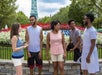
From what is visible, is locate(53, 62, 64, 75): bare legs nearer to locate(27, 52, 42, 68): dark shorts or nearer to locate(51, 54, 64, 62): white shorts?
locate(51, 54, 64, 62): white shorts

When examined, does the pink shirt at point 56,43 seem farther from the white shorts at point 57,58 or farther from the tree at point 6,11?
the tree at point 6,11

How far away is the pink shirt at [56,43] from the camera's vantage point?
35.4 feet

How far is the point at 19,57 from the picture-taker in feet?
32.2

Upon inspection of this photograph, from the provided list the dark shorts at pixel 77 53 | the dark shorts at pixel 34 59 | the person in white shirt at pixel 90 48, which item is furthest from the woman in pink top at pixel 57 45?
the person in white shirt at pixel 90 48

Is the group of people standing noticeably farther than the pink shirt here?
No

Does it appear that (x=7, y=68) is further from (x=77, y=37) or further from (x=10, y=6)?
(x=10, y=6)

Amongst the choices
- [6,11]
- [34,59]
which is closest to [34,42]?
[34,59]

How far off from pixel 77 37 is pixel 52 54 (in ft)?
3.89

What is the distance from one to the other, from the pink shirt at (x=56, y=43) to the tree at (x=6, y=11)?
39.2 meters

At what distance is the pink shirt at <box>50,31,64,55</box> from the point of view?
10.8 meters

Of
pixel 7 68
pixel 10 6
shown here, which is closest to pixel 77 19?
pixel 10 6

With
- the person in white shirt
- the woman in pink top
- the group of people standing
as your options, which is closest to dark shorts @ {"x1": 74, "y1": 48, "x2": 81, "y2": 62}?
the group of people standing

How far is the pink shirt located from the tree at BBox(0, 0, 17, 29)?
39.2 metres

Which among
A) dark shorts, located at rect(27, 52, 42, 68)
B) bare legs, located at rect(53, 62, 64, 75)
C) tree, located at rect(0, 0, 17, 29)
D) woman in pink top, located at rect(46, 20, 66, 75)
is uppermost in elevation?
tree, located at rect(0, 0, 17, 29)
